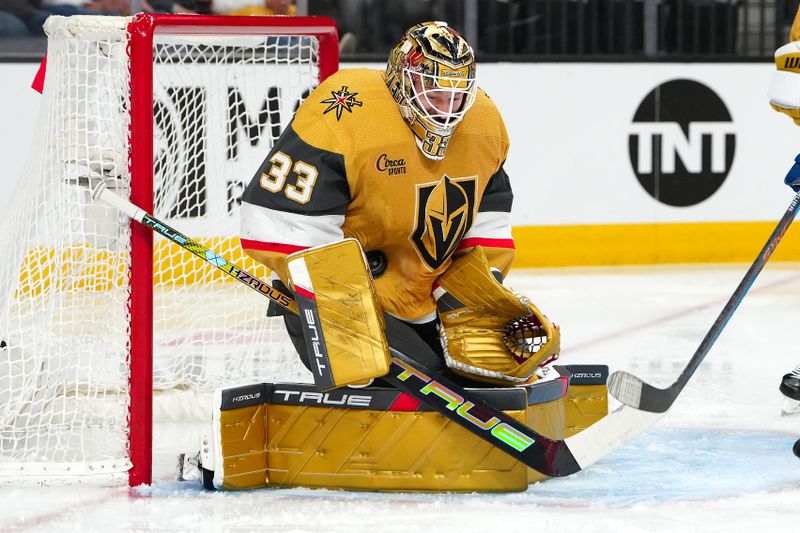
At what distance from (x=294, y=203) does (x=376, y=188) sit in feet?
0.51

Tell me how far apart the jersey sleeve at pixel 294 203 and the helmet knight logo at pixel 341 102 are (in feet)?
0.27

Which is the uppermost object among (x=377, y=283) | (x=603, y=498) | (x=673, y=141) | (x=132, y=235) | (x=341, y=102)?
(x=341, y=102)

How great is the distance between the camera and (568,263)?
568 centimetres

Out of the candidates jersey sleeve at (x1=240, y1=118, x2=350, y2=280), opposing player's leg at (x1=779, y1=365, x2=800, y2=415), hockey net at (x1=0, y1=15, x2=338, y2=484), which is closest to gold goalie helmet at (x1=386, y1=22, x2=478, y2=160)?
jersey sleeve at (x1=240, y1=118, x2=350, y2=280)

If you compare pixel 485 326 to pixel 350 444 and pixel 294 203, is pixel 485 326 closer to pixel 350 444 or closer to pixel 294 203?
pixel 350 444

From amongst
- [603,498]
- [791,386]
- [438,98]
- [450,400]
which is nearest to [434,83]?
[438,98]

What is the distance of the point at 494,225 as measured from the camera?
2635 mm

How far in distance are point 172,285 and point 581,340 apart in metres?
1.30

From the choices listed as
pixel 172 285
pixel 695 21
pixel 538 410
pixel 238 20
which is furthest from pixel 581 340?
pixel 695 21

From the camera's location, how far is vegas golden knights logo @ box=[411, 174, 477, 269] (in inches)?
96.7

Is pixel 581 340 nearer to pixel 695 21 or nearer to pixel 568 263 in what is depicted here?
pixel 568 263

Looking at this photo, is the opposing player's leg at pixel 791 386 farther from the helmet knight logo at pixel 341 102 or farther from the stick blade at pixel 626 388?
the helmet knight logo at pixel 341 102

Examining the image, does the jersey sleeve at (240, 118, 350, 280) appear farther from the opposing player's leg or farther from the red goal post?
the opposing player's leg

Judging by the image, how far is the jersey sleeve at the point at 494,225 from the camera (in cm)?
262
